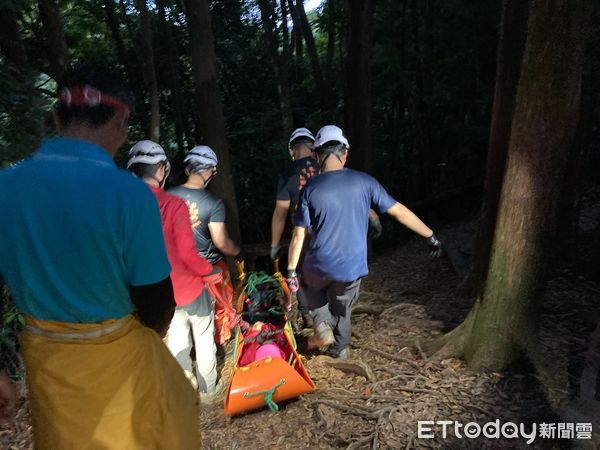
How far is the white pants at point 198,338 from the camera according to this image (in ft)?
12.0

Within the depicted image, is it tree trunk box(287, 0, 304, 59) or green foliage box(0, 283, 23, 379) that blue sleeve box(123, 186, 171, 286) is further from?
tree trunk box(287, 0, 304, 59)

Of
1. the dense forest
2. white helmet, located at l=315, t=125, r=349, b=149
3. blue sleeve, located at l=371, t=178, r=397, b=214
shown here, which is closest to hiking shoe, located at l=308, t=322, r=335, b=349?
the dense forest

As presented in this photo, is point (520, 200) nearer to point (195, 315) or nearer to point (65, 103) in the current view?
point (195, 315)

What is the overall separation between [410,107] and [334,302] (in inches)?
376

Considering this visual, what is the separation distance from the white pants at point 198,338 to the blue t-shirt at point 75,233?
1968mm

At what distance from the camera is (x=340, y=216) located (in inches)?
143

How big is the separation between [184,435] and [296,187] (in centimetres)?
316

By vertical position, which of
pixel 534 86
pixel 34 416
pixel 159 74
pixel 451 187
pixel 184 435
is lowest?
pixel 451 187

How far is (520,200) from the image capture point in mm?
3176

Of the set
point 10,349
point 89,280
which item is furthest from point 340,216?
point 10,349

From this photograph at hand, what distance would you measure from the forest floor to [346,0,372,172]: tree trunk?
389 centimetres

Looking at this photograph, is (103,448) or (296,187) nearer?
(103,448)

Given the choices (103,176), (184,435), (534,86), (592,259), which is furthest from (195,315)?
(592,259)

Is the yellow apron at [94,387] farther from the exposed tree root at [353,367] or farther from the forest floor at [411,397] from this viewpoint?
the exposed tree root at [353,367]
